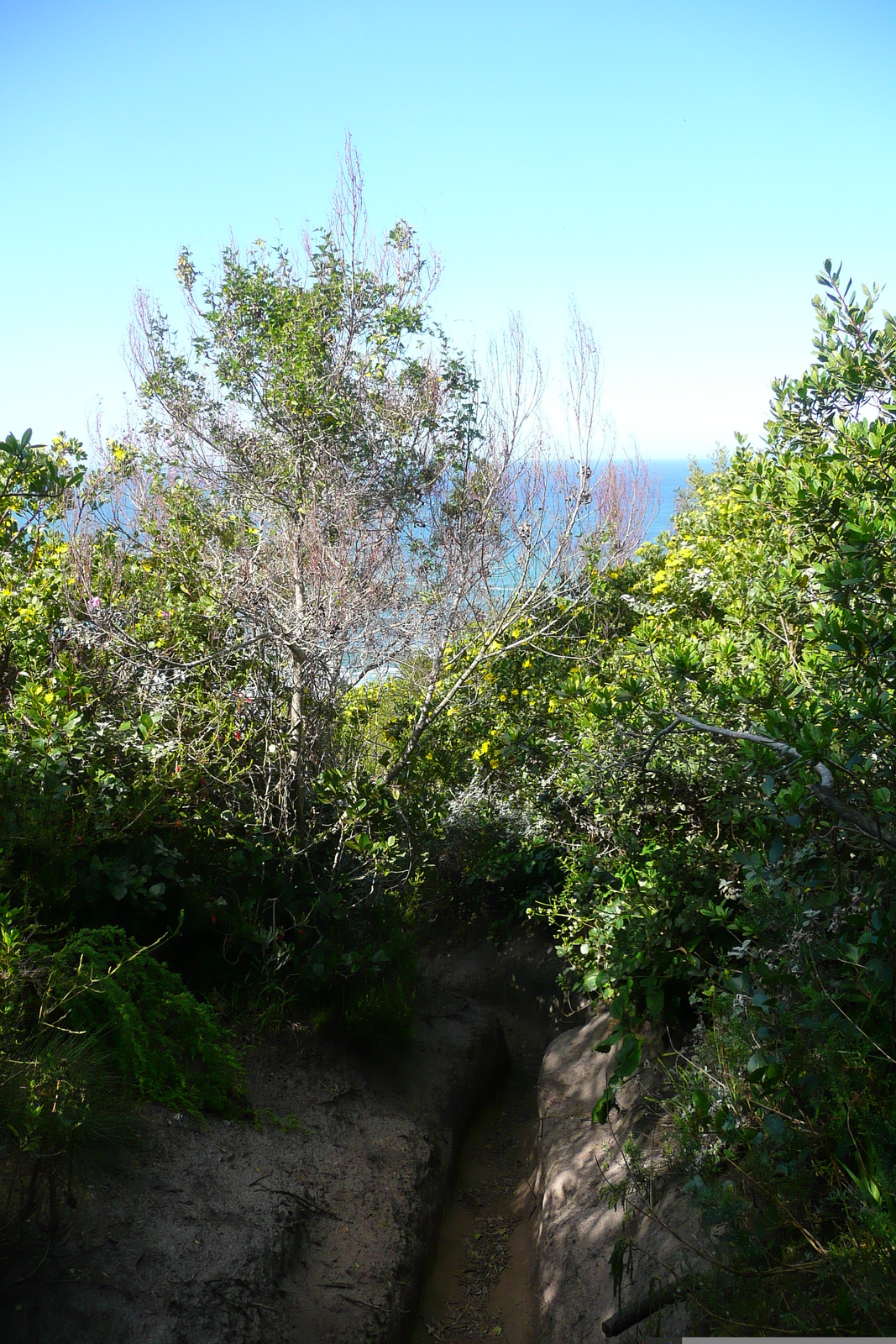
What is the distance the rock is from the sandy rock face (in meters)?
0.73

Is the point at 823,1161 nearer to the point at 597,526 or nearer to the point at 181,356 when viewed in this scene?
the point at 597,526

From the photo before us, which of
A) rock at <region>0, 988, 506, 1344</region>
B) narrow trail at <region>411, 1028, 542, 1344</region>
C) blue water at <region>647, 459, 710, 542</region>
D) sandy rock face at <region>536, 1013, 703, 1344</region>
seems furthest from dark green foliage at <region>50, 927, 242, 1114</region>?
blue water at <region>647, 459, 710, 542</region>

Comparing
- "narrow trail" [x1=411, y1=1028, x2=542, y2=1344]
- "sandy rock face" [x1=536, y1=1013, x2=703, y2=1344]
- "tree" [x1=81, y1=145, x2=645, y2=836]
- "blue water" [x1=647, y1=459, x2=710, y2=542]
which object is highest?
"blue water" [x1=647, y1=459, x2=710, y2=542]

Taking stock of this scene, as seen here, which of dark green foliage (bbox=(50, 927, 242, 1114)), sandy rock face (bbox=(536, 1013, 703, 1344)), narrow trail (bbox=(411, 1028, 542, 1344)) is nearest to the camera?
sandy rock face (bbox=(536, 1013, 703, 1344))

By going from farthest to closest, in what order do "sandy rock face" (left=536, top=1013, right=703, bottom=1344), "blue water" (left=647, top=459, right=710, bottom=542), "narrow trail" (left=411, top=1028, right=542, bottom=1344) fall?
"blue water" (left=647, top=459, right=710, bottom=542), "narrow trail" (left=411, top=1028, right=542, bottom=1344), "sandy rock face" (left=536, top=1013, right=703, bottom=1344)

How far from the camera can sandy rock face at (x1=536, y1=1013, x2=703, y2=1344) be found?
345 centimetres

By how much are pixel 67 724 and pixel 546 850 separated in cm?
457

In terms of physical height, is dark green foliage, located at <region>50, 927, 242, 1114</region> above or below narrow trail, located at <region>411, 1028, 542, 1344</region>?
above

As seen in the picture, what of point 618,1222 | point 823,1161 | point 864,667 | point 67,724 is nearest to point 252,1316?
point 618,1222

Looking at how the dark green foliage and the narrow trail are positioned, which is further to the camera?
the narrow trail

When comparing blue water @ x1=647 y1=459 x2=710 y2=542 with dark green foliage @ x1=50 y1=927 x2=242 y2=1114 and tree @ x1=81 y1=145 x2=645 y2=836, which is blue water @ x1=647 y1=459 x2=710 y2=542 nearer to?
tree @ x1=81 y1=145 x2=645 y2=836

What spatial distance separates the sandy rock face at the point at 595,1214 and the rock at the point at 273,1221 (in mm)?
729

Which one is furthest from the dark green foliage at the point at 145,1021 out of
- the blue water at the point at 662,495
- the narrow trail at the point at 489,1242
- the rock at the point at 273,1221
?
the blue water at the point at 662,495

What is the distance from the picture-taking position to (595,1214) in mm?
4270
